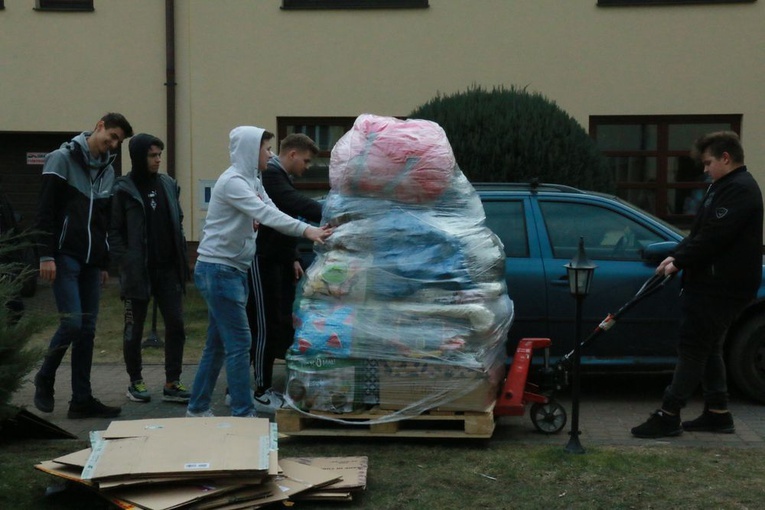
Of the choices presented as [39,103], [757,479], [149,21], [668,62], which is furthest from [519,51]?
[757,479]

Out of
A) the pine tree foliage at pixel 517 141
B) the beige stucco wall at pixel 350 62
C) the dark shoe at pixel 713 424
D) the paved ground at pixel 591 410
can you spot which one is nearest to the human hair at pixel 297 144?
the paved ground at pixel 591 410

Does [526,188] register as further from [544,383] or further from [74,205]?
[74,205]

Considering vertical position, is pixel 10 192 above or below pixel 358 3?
below

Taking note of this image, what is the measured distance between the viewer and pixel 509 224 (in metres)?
7.48

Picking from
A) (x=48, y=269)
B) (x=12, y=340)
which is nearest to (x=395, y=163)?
(x=48, y=269)

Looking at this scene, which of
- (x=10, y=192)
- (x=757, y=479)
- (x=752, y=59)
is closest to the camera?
(x=757, y=479)

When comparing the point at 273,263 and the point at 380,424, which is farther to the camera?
the point at 273,263

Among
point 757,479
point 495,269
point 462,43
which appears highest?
point 462,43

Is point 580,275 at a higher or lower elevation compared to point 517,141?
lower

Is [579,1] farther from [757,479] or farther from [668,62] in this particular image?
[757,479]

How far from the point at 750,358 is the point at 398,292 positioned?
2802mm

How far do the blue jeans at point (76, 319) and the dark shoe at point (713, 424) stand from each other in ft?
13.2

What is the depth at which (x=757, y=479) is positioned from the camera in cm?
539

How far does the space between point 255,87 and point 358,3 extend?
1900mm
